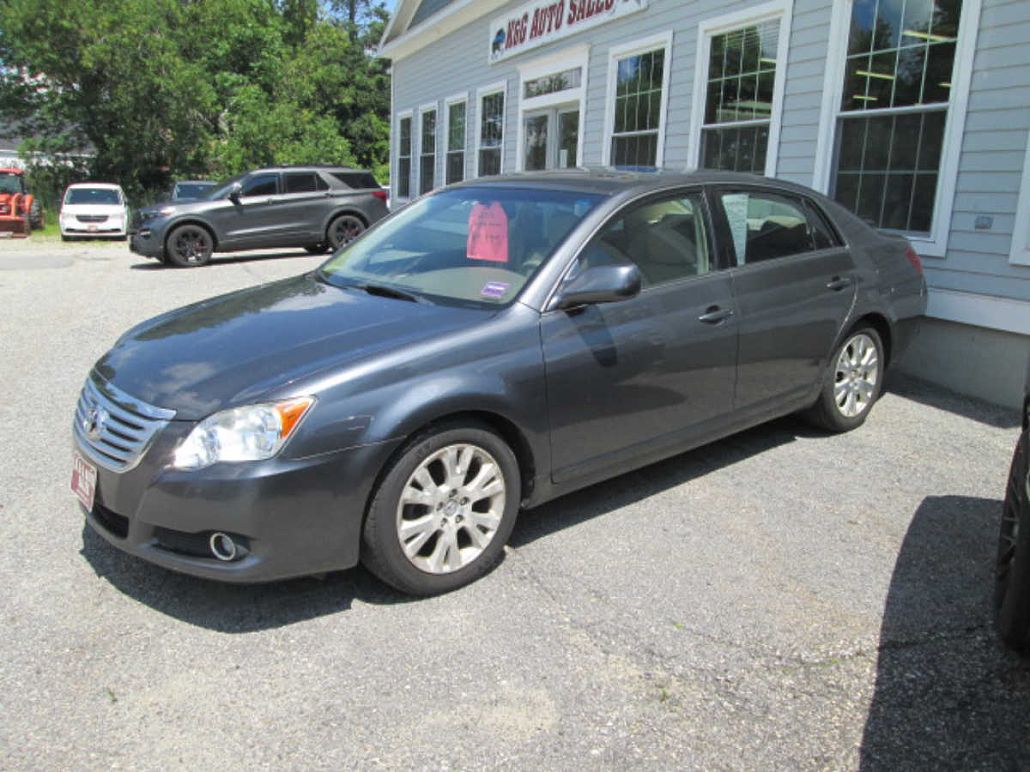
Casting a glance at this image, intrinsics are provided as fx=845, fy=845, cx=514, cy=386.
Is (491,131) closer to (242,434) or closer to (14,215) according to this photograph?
(242,434)

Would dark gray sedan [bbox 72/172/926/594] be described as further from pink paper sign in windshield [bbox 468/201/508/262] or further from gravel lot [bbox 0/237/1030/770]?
gravel lot [bbox 0/237/1030/770]

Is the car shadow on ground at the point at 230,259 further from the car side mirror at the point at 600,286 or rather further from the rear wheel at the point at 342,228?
the car side mirror at the point at 600,286

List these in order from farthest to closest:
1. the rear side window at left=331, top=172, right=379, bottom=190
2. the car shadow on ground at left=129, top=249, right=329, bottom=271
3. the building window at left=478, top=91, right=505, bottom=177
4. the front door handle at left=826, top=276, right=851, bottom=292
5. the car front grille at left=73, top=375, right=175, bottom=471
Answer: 1. the rear side window at left=331, top=172, right=379, bottom=190
2. the car shadow on ground at left=129, top=249, right=329, bottom=271
3. the building window at left=478, top=91, right=505, bottom=177
4. the front door handle at left=826, top=276, right=851, bottom=292
5. the car front grille at left=73, top=375, right=175, bottom=471

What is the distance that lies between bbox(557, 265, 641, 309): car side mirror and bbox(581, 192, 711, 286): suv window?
0.67 ft

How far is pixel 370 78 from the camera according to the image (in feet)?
133

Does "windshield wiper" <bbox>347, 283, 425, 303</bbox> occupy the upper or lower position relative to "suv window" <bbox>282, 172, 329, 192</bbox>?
lower

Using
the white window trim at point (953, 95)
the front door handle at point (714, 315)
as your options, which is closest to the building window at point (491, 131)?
the white window trim at point (953, 95)

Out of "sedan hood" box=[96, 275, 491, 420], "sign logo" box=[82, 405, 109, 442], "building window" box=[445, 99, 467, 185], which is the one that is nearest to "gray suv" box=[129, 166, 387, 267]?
Answer: "building window" box=[445, 99, 467, 185]

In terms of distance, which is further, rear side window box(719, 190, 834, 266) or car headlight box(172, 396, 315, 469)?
rear side window box(719, 190, 834, 266)

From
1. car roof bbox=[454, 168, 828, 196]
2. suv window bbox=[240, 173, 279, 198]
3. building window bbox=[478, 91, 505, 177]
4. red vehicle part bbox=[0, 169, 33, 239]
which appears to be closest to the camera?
car roof bbox=[454, 168, 828, 196]

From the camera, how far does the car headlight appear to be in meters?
2.90

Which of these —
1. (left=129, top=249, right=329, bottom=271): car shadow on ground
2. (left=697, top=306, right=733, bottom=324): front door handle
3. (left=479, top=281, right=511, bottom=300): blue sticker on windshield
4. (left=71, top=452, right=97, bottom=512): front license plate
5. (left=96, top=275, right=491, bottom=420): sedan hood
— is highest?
(left=479, top=281, right=511, bottom=300): blue sticker on windshield

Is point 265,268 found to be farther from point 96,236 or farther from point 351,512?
point 351,512

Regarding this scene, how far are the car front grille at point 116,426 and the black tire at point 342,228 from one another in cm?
1328
